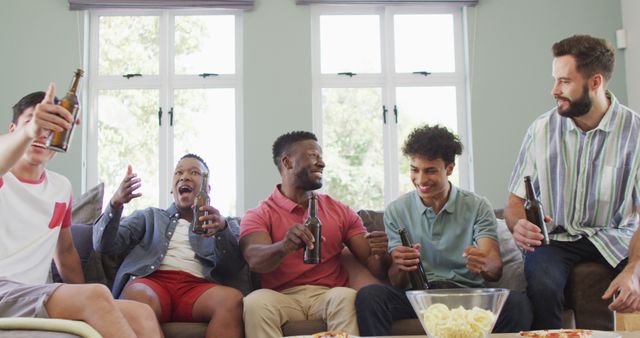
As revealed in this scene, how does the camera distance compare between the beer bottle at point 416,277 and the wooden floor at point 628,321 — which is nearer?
the wooden floor at point 628,321

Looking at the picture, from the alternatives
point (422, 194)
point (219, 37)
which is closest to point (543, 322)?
point (422, 194)

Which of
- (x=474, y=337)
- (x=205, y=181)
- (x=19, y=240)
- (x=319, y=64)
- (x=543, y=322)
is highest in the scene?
Answer: (x=319, y=64)

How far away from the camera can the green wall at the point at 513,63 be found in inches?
207

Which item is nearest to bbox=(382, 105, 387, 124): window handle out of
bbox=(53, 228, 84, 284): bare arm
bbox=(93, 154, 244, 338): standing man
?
bbox=(93, 154, 244, 338): standing man

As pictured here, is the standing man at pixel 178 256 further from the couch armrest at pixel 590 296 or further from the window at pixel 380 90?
the window at pixel 380 90

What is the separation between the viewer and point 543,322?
2750mm

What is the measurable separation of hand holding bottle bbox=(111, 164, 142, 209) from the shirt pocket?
248 millimetres

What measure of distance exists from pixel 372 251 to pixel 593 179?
0.95 metres

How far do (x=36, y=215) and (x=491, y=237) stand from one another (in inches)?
70.0

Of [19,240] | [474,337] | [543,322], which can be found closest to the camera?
[474,337]

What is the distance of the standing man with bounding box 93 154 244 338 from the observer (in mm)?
2853

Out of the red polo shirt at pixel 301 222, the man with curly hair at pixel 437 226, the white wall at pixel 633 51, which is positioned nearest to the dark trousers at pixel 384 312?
the man with curly hair at pixel 437 226

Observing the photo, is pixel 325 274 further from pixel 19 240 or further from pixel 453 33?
pixel 453 33

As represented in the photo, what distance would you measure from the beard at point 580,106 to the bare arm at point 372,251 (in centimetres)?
92
